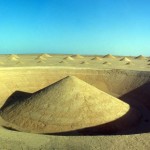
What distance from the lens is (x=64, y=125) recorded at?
14969mm

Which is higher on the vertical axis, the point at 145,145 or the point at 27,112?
the point at 145,145

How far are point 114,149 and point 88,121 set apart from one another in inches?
270

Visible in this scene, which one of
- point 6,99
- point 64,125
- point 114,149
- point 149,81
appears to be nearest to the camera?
point 114,149

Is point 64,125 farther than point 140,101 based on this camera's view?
No

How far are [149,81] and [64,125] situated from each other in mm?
9958

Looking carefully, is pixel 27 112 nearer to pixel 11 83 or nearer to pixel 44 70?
pixel 11 83

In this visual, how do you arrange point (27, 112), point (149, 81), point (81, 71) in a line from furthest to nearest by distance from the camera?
point (81, 71) < point (149, 81) < point (27, 112)

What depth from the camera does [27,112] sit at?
16.3 m

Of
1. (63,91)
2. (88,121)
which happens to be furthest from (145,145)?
(63,91)

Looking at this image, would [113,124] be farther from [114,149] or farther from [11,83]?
[11,83]

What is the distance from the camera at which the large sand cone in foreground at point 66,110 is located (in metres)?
15.1

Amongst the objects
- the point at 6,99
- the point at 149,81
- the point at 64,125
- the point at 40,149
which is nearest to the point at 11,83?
the point at 6,99

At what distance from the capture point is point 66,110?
15.6 m

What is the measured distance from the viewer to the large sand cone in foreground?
15125mm
